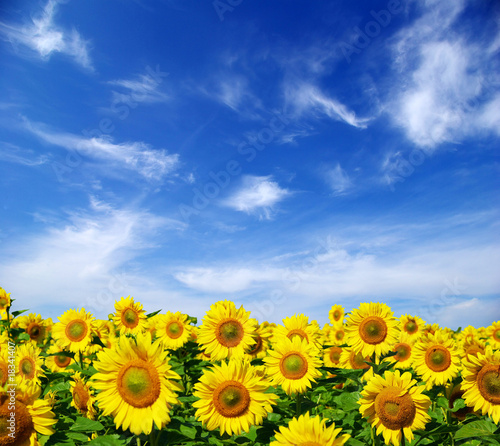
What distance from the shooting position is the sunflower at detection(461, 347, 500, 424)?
6.14 meters

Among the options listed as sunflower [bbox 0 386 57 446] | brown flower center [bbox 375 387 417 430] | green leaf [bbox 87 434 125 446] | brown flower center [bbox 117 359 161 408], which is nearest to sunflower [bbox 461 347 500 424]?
brown flower center [bbox 375 387 417 430]

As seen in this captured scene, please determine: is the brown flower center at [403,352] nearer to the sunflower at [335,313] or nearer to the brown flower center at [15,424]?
the sunflower at [335,313]

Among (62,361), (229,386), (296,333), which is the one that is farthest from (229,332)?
(62,361)

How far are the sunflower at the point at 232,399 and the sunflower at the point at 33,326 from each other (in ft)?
24.8

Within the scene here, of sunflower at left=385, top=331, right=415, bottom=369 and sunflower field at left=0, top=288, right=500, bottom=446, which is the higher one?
sunflower at left=385, top=331, right=415, bottom=369

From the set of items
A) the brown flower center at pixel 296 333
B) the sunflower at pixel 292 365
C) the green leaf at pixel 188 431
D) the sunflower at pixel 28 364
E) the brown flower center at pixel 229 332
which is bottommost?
the green leaf at pixel 188 431

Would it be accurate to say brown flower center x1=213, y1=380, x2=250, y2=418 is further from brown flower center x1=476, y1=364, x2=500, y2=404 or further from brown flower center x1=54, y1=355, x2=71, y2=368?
brown flower center x1=54, y1=355, x2=71, y2=368

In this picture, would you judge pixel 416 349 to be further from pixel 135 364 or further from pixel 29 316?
pixel 29 316

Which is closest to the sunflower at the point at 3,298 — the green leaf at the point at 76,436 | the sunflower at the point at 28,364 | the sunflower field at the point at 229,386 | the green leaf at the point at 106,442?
the sunflower field at the point at 229,386

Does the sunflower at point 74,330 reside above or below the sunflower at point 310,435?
above

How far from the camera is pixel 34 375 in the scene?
18.1 feet

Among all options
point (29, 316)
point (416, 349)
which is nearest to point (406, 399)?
point (416, 349)

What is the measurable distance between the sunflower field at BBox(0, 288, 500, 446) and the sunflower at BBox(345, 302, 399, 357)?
0.07 ft

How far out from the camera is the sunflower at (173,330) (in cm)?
934
